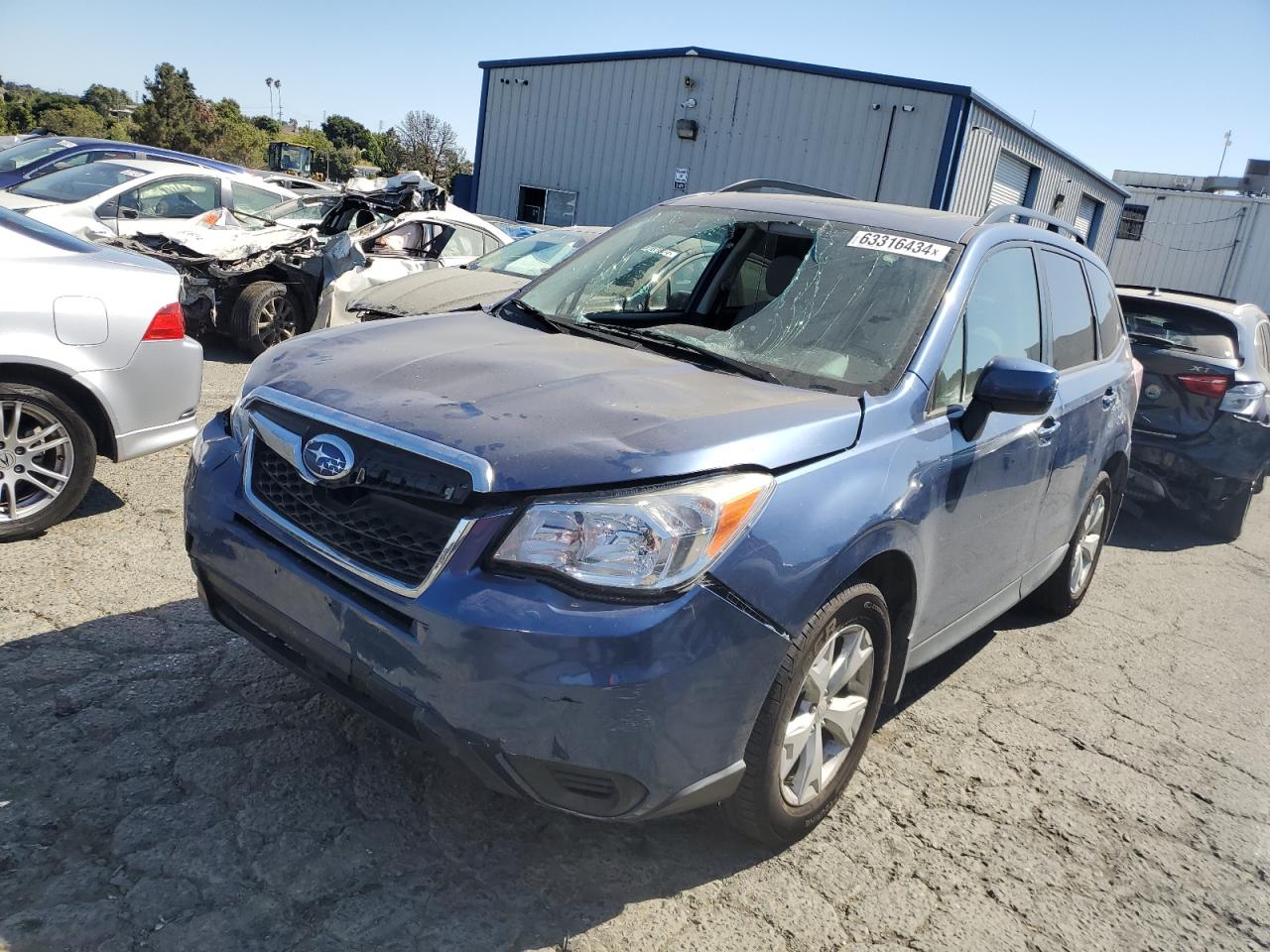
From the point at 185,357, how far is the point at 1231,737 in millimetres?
4818

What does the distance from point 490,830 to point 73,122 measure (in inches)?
1807

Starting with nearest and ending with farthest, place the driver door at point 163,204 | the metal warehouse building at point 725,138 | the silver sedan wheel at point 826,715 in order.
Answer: the silver sedan wheel at point 826,715, the driver door at point 163,204, the metal warehouse building at point 725,138

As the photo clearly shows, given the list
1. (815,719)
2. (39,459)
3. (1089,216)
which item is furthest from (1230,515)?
(1089,216)

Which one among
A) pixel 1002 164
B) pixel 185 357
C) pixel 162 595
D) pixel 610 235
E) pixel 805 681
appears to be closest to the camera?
pixel 805 681

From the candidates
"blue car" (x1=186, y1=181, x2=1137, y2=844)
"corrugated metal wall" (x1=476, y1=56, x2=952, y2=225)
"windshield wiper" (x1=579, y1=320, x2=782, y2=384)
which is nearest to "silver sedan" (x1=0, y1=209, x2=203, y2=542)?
"blue car" (x1=186, y1=181, x2=1137, y2=844)

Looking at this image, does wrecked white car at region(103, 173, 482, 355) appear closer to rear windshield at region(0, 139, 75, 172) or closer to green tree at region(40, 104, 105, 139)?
rear windshield at region(0, 139, 75, 172)

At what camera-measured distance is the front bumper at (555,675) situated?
2066 mm

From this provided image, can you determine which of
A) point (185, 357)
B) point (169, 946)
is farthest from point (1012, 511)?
point (185, 357)

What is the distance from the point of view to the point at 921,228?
3.40m

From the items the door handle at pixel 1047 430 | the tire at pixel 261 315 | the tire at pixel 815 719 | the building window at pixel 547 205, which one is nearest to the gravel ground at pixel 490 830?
the tire at pixel 815 719

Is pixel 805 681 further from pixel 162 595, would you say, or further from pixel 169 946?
pixel 162 595

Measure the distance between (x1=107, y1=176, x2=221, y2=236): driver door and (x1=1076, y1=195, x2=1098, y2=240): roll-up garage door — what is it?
23339mm

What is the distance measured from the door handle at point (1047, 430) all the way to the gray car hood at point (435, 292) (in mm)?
3621

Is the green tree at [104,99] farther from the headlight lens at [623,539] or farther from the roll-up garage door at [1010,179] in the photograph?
the headlight lens at [623,539]
